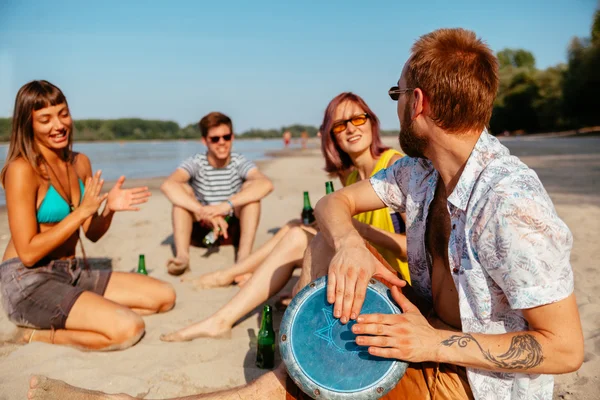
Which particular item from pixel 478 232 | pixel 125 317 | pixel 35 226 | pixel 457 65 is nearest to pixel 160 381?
pixel 125 317

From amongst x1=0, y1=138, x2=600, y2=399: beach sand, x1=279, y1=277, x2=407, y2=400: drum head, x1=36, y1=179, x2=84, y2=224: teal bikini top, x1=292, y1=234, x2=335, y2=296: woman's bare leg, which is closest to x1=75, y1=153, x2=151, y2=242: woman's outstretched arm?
x1=36, y1=179, x2=84, y2=224: teal bikini top

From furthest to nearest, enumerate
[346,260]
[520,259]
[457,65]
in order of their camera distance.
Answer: [346,260] < [457,65] < [520,259]

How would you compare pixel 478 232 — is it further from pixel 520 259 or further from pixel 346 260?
pixel 346 260

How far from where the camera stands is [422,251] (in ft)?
8.39

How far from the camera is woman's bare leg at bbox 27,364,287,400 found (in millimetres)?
2348

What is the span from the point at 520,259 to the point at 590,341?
2135 millimetres

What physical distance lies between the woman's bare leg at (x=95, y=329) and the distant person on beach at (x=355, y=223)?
0.29m

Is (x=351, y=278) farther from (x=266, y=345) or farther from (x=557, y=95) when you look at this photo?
(x=557, y=95)

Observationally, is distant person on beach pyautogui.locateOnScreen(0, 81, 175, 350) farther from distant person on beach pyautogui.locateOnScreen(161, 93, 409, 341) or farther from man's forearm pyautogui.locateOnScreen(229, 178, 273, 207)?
man's forearm pyautogui.locateOnScreen(229, 178, 273, 207)

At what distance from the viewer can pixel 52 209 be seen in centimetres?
390

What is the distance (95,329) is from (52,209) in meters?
1.03

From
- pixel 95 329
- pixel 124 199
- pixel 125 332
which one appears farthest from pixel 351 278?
pixel 124 199

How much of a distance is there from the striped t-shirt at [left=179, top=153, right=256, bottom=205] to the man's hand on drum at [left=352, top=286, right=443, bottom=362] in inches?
168

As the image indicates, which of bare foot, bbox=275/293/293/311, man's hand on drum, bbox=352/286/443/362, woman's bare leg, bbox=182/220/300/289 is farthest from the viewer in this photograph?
woman's bare leg, bbox=182/220/300/289
